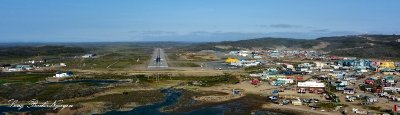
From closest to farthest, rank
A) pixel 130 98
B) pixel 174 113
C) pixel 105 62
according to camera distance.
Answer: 1. pixel 174 113
2. pixel 130 98
3. pixel 105 62

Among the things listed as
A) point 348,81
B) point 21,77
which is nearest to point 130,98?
point 21,77

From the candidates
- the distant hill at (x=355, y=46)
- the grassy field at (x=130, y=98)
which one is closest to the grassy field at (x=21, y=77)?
the grassy field at (x=130, y=98)

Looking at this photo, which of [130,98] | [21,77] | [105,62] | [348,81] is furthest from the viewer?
[105,62]

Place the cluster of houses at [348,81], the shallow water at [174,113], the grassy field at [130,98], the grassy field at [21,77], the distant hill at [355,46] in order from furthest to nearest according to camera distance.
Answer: the distant hill at [355,46] < the grassy field at [21,77] < the cluster of houses at [348,81] < the grassy field at [130,98] < the shallow water at [174,113]

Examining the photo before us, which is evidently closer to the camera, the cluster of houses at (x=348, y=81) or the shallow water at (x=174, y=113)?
the shallow water at (x=174, y=113)

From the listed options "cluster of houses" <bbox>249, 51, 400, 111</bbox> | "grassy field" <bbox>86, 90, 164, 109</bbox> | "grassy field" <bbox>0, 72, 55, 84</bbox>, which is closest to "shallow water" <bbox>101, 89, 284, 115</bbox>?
"grassy field" <bbox>86, 90, 164, 109</bbox>

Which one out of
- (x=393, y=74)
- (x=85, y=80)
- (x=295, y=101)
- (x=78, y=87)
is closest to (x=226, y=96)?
(x=295, y=101)

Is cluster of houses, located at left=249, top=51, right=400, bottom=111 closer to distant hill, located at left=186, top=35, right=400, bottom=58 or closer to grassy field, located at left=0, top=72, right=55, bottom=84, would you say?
distant hill, located at left=186, top=35, right=400, bottom=58

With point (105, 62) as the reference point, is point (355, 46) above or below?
above

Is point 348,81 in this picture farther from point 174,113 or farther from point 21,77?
point 21,77

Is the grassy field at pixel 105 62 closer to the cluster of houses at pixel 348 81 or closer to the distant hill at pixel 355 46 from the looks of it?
the cluster of houses at pixel 348 81

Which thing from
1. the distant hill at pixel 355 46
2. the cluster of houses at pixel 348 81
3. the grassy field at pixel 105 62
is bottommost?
the grassy field at pixel 105 62
